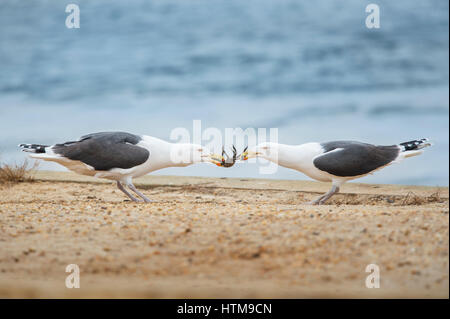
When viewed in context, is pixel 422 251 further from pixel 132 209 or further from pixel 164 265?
pixel 132 209

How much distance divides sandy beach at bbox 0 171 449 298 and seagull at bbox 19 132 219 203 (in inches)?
51.4

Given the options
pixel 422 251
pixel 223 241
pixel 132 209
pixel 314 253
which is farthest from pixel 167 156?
pixel 422 251

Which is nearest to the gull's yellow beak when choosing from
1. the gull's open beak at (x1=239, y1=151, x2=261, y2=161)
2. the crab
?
the crab

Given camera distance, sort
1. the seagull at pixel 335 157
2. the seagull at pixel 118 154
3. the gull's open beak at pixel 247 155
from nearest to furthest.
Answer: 1. the seagull at pixel 335 157
2. the seagull at pixel 118 154
3. the gull's open beak at pixel 247 155

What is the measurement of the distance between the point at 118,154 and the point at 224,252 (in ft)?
11.5

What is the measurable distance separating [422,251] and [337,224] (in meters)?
0.88

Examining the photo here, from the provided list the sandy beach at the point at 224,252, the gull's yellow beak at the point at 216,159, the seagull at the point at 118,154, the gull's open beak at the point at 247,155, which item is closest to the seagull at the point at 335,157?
the gull's open beak at the point at 247,155

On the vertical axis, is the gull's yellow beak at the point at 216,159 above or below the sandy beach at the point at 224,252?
above

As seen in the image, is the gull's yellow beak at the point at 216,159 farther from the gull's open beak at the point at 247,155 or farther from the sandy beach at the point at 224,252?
the sandy beach at the point at 224,252

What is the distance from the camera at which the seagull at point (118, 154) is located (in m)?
7.48

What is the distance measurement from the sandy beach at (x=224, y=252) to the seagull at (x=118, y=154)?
1305 mm

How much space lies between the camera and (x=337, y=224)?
198 inches

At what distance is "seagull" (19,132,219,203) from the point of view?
748 cm

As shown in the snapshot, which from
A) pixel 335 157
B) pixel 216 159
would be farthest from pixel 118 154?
pixel 335 157
